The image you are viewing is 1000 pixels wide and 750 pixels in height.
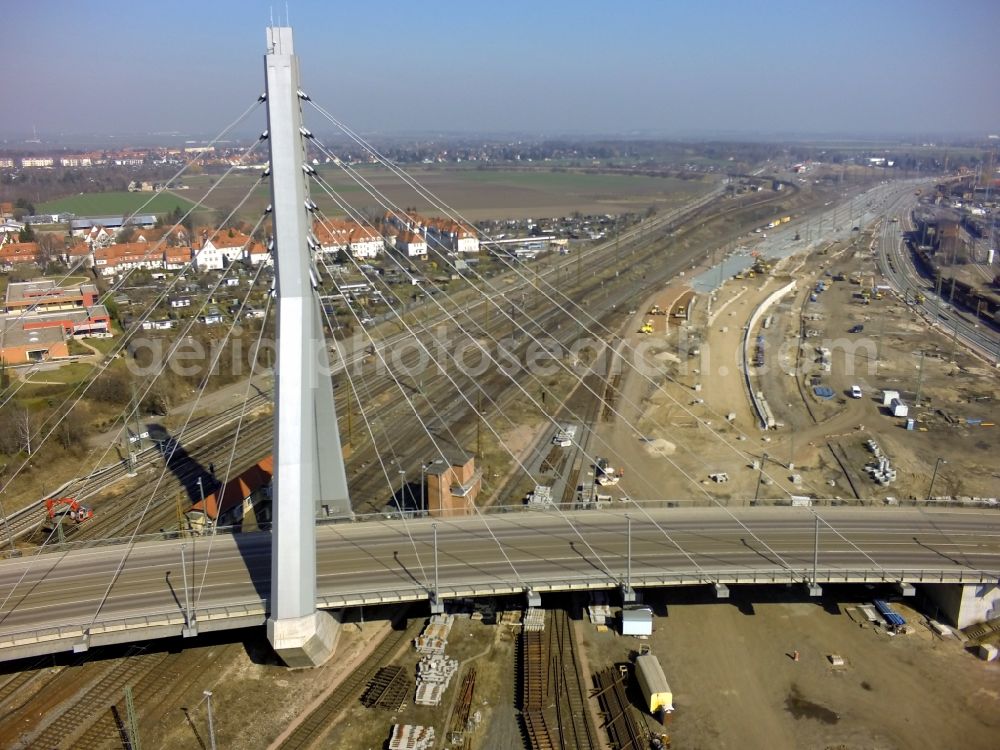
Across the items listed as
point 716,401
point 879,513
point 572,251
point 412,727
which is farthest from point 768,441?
point 572,251

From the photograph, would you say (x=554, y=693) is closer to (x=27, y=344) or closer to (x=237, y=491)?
(x=237, y=491)

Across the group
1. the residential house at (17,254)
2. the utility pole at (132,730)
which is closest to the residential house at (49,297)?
the residential house at (17,254)

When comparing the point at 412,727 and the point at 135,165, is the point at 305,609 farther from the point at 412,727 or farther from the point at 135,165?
the point at 135,165

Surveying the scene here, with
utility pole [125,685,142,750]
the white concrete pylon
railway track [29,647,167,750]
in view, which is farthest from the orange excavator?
the white concrete pylon

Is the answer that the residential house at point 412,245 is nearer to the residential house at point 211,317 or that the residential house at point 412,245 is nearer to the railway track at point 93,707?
the residential house at point 211,317

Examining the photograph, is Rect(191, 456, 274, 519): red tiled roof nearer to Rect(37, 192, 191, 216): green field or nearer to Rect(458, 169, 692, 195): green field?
Rect(37, 192, 191, 216): green field

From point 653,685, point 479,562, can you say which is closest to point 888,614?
point 653,685
